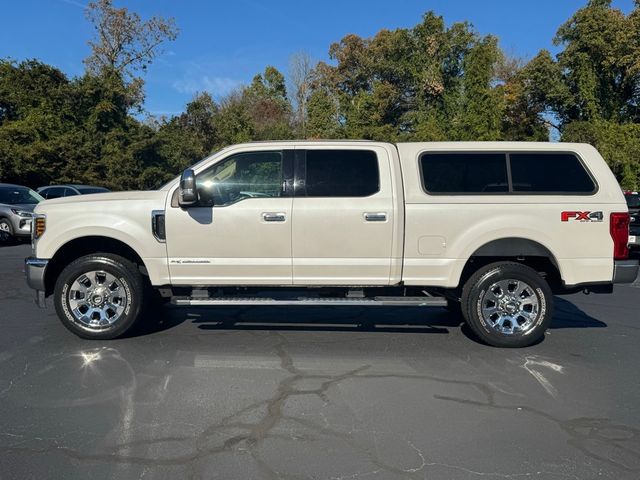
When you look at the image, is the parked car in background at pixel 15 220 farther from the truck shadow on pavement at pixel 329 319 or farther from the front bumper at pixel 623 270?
the front bumper at pixel 623 270

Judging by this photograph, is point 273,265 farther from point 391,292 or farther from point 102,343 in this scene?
point 102,343

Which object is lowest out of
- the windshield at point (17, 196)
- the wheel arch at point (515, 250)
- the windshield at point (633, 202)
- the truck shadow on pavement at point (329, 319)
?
the truck shadow on pavement at point (329, 319)

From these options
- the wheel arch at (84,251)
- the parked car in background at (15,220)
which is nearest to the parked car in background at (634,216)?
the wheel arch at (84,251)

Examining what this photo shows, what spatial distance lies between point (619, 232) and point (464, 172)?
1.64m

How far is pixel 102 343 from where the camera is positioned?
575 centimetres

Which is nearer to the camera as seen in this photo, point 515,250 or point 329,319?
point 515,250

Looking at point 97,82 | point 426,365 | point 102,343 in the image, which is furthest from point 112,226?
point 97,82

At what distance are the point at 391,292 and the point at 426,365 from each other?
99cm

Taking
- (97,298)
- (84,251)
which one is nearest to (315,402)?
(97,298)

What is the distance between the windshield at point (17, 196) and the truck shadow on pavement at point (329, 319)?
418 inches

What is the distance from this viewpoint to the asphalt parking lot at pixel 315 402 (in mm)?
3324

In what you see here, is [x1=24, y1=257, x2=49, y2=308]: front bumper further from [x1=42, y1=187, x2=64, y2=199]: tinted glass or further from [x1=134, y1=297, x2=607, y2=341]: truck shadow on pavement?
[x1=42, y1=187, x2=64, y2=199]: tinted glass

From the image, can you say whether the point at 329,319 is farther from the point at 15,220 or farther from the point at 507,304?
the point at 15,220

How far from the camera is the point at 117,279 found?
575cm
